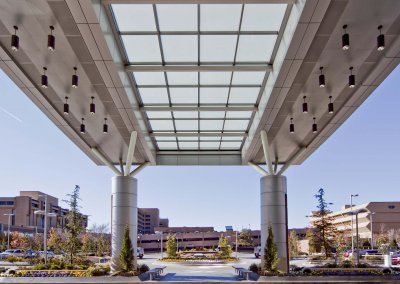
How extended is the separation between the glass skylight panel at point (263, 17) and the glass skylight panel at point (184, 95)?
6040 millimetres

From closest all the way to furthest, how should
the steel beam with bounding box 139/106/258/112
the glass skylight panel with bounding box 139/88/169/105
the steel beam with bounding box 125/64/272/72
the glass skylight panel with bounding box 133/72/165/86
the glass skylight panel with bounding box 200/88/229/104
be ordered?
the steel beam with bounding box 125/64/272/72 < the glass skylight panel with bounding box 133/72/165/86 < the glass skylight panel with bounding box 139/88/169/105 < the glass skylight panel with bounding box 200/88/229/104 < the steel beam with bounding box 139/106/258/112

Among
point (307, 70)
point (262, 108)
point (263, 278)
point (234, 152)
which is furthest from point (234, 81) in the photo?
point (234, 152)

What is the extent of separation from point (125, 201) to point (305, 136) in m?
9.92

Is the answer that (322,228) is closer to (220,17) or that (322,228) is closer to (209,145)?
(209,145)

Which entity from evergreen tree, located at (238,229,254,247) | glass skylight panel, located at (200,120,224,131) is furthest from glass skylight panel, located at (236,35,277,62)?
evergreen tree, located at (238,229,254,247)

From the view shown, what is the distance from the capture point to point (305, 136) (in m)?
26.2

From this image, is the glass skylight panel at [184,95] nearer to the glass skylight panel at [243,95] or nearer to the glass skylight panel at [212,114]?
the glass skylight panel at [212,114]

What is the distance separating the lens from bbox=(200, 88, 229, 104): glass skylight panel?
2062cm

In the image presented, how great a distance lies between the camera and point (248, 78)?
19.1 meters

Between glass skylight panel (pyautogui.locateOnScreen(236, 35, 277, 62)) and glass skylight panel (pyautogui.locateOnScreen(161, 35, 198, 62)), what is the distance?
151 centimetres

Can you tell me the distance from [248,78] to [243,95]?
7.32ft

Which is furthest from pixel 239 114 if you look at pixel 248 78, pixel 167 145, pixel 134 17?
pixel 134 17

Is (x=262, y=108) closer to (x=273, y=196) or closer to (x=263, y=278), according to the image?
(x=273, y=196)

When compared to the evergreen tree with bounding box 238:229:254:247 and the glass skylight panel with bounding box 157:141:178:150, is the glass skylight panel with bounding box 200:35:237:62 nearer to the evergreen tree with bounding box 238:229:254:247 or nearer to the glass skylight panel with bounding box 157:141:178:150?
the glass skylight panel with bounding box 157:141:178:150
